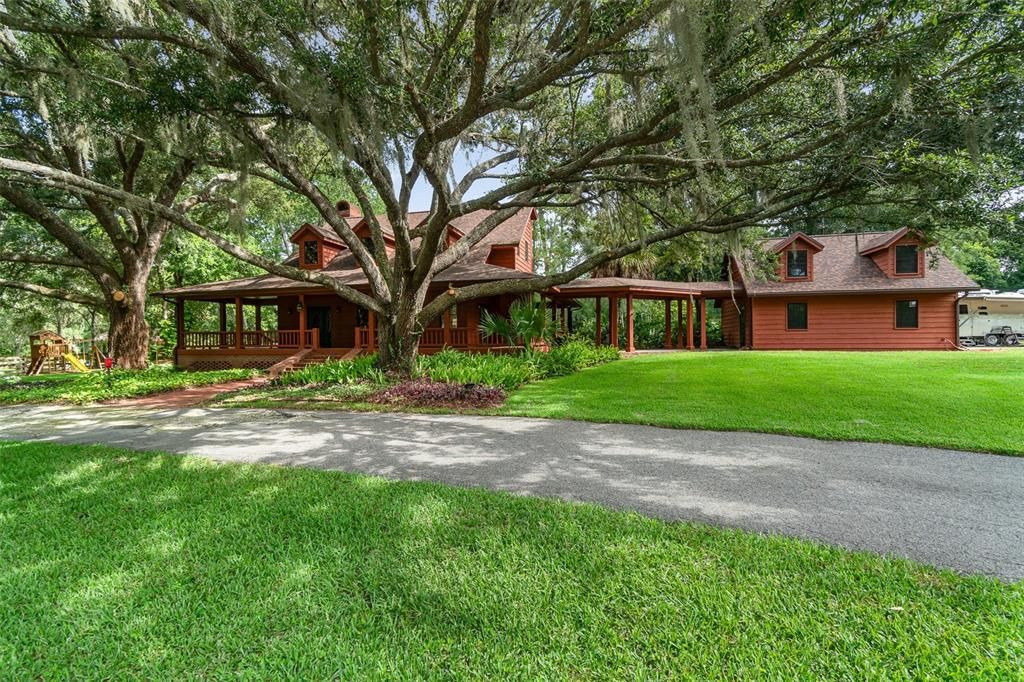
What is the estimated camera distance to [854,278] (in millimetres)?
18297

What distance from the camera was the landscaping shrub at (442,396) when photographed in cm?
809

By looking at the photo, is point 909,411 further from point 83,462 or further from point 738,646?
point 83,462

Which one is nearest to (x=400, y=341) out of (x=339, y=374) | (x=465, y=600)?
(x=339, y=374)

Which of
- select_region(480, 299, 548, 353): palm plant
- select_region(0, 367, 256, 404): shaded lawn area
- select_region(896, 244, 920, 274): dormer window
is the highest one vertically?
select_region(896, 244, 920, 274): dormer window

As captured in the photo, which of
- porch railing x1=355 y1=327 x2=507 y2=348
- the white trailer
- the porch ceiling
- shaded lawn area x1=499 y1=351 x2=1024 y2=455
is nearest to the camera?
shaded lawn area x1=499 y1=351 x2=1024 y2=455

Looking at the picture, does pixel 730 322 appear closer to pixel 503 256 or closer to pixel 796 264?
pixel 796 264

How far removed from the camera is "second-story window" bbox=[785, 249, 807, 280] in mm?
18812

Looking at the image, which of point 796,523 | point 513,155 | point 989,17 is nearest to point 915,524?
point 796,523

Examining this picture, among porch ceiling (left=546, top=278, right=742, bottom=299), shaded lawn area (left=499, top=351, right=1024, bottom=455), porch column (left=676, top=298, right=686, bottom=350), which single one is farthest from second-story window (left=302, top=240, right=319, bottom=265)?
porch column (left=676, top=298, right=686, bottom=350)

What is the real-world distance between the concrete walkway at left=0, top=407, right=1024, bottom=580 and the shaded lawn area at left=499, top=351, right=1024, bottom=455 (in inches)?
23.7

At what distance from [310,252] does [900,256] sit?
22.9 m

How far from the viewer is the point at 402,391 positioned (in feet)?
28.9

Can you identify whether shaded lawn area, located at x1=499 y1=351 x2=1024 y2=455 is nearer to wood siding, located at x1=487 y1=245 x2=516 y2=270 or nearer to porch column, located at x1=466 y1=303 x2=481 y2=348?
porch column, located at x1=466 y1=303 x2=481 y2=348

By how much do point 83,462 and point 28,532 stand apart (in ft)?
6.36
